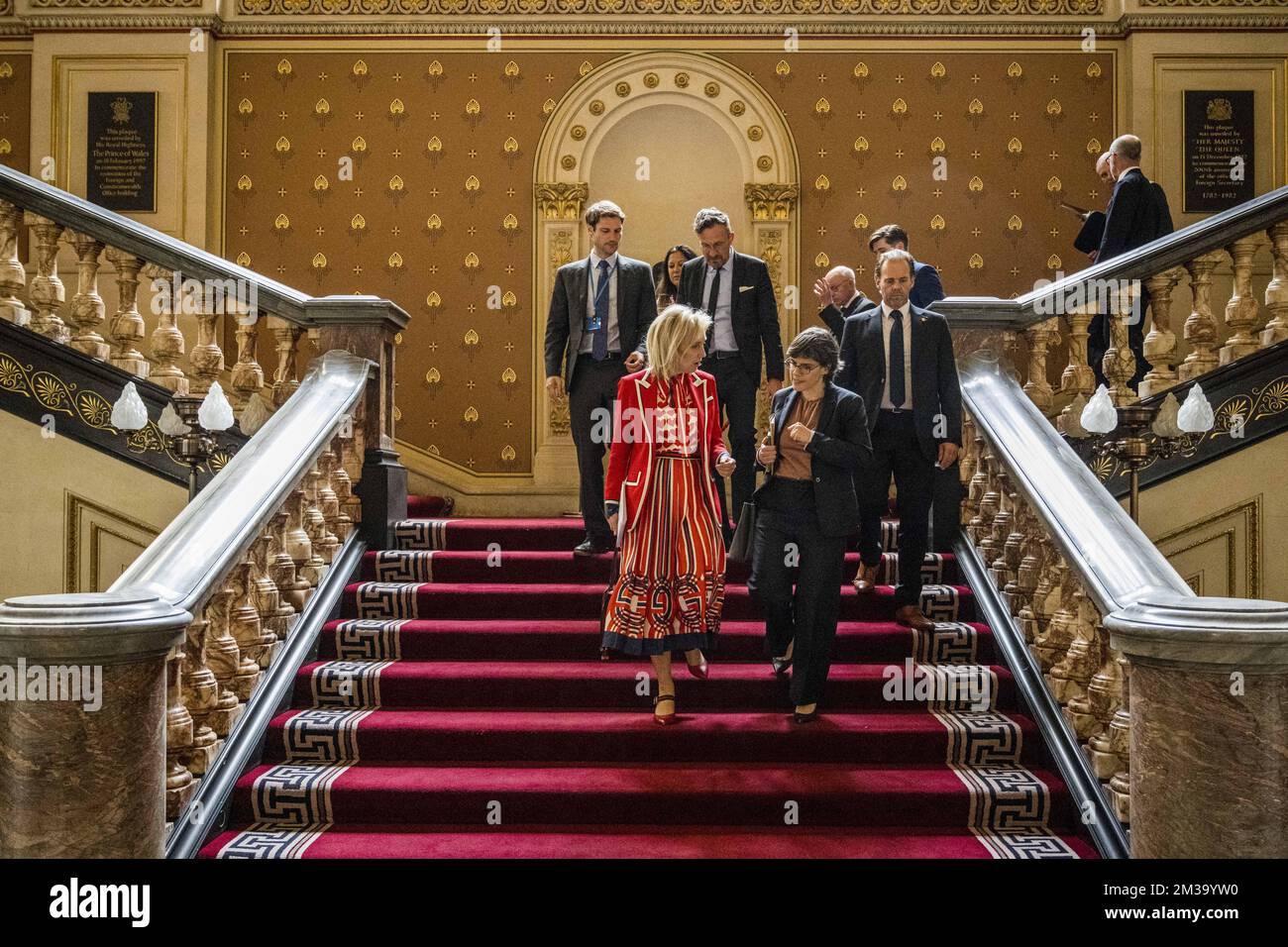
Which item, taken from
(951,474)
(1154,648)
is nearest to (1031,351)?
(951,474)

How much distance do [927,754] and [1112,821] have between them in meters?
0.66

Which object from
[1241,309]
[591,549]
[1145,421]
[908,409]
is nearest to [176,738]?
[591,549]

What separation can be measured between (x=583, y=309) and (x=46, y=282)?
241 centimetres

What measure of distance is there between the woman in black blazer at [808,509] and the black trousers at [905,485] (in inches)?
20.9

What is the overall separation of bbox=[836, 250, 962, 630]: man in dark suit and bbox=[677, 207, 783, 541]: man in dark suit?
20.5 inches

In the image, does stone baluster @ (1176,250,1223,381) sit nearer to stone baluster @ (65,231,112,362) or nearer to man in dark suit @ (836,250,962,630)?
man in dark suit @ (836,250,962,630)

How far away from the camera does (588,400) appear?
4.88 meters

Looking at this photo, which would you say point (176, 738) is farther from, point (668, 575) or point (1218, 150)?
point (1218, 150)

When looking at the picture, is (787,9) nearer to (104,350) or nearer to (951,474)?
(951,474)

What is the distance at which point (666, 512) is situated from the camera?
3879mm

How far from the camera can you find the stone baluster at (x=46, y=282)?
4.72 m

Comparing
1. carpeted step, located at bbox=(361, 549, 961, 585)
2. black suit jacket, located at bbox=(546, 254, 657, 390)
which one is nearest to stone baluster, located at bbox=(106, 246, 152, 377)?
carpeted step, located at bbox=(361, 549, 961, 585)

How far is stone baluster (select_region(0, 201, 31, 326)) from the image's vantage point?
4734 millimetres

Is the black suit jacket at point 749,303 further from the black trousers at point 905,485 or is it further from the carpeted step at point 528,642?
the carpeted step at point 528,642
